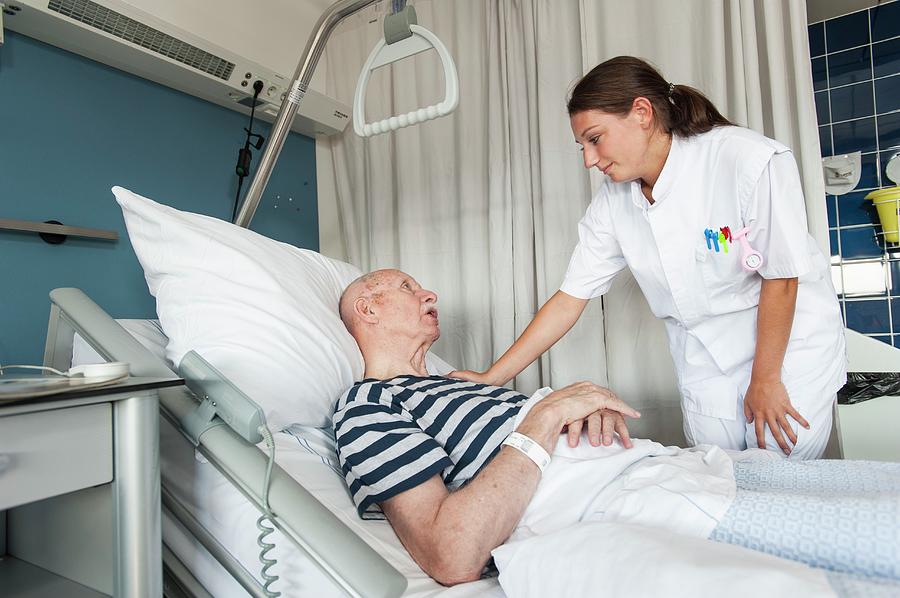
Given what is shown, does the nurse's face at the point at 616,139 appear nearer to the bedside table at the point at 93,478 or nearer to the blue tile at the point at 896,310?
the bedside table at the point at 93,478

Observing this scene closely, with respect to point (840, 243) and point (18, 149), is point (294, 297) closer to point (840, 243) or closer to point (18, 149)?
point (18, 149)

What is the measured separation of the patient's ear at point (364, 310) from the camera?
4.48ft

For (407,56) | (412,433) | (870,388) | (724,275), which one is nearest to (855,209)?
(870,388)

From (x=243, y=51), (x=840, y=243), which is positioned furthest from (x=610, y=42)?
(x=840, y=243)

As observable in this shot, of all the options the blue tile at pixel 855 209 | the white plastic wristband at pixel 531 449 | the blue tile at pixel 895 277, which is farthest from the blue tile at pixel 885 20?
the white plastic wristband at pixel 531 449

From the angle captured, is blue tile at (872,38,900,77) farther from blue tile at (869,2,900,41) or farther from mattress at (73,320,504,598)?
mattress at (73,320,504,598)

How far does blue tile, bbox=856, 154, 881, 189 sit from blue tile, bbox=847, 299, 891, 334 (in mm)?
517

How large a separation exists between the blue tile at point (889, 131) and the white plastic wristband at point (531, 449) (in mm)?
2586

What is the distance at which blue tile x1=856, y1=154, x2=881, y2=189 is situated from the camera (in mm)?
2582

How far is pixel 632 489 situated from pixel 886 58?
9.03ft

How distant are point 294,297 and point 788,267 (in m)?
1.02

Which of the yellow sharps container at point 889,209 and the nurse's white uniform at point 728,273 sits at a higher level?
the yellow sharps container at point 889,209

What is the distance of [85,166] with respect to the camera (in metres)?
1.58

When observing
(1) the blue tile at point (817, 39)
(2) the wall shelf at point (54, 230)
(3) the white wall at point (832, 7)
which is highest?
(3) the white wall at point (832, 7)
